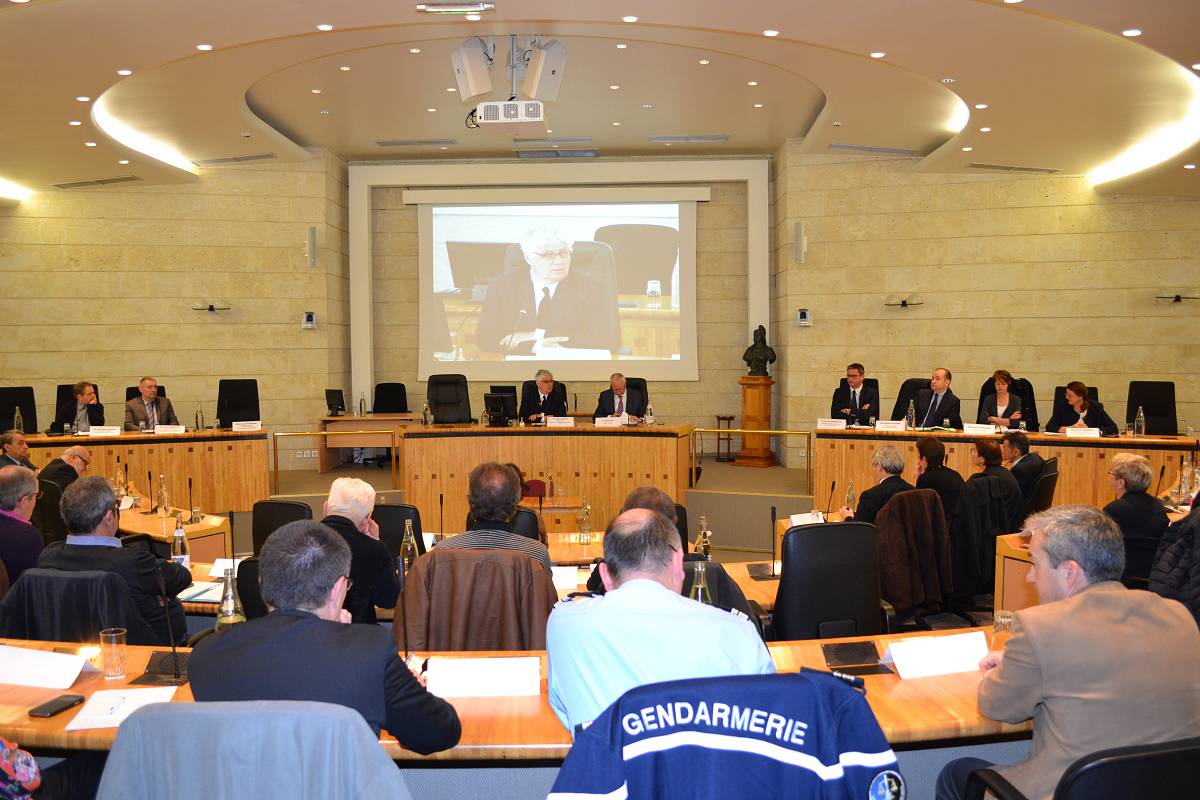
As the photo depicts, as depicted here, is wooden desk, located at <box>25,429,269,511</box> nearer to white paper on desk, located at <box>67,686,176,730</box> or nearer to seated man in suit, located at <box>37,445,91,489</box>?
seated man in suit, located at <box>37,445,91,489</box>

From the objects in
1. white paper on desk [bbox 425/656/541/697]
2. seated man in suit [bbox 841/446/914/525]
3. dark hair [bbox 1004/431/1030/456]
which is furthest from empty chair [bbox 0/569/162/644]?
dark hair [bbox 1004/431/1030/456]

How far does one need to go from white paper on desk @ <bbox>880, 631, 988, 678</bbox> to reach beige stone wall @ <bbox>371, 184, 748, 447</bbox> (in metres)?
10.3

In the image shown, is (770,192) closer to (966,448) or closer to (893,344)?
(893,344)

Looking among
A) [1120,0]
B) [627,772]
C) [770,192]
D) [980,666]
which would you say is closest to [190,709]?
[627,772]

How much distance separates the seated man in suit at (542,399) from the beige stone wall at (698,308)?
3026 mm

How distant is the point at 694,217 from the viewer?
1316 cm

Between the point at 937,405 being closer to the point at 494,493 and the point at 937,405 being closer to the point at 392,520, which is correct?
the point at 392,520

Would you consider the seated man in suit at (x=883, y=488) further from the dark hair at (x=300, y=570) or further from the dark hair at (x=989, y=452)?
the dark hair at (x=300, y=570)

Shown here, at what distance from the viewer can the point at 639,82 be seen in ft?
31.5

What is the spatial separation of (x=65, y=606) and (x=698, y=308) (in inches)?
419

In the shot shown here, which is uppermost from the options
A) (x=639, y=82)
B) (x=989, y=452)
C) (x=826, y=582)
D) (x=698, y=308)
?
(x=639, y=82)

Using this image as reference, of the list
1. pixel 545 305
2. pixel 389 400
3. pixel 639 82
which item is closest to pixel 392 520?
pixel 639 82

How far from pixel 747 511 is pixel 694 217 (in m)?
5.30

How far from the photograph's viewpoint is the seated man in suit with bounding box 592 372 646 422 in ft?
33.5
